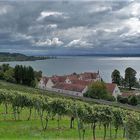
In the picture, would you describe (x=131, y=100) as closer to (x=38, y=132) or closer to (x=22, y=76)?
(x=22, y=76)

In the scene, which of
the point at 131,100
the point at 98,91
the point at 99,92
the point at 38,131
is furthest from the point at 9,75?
the point at 38,131

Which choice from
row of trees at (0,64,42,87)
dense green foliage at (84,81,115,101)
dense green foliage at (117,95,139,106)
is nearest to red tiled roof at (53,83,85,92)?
dense green foliage at (84,81,115,101)

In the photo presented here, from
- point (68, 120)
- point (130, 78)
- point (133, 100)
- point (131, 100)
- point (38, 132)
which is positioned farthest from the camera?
point (130, 78)

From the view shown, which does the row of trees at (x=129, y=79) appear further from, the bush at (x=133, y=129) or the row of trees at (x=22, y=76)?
the bush at (x=133, y=129)

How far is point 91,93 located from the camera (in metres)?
85.4

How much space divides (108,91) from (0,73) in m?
44.5

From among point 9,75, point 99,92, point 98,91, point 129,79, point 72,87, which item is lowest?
point 99,92

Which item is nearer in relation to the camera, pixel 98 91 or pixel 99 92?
pixel 99 92

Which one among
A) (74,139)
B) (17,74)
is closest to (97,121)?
(74,139)

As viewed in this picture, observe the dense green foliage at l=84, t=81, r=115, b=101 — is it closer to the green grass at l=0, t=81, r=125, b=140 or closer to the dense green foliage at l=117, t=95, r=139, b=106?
the dense green foliage at l=117, t=95, r=139, b=106

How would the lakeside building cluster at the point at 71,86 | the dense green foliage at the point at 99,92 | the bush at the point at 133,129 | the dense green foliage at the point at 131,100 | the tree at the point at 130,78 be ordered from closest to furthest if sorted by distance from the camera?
the bush at the point at 133,129, the dense green foliage at the point at 131,100, the dense green foliage at the point at 99,92, the lakeside building cluster at the point at 71,86, the tree at the point at 130,78

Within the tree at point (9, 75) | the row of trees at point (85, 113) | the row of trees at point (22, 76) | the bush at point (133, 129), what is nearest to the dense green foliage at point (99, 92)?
the row of trees at point (22, 76)

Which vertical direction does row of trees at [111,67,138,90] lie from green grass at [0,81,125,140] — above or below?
above

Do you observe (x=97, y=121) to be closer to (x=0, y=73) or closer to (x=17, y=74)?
(x=17, y=74)
